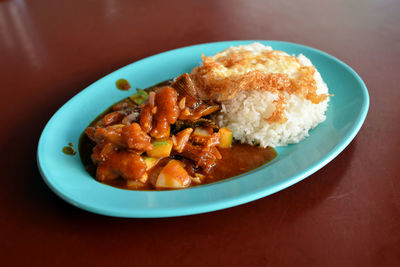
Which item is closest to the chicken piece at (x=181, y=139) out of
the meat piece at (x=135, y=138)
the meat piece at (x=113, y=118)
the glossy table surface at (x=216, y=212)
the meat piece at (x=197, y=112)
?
the meat piece at (x=197, y=112)

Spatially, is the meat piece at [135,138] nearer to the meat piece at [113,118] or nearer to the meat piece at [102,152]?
the meat piece at [102,152]

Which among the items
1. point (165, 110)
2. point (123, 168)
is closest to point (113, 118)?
point (165, 110)

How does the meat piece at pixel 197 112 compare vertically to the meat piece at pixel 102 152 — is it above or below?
above

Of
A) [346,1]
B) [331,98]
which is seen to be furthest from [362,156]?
[346,1]

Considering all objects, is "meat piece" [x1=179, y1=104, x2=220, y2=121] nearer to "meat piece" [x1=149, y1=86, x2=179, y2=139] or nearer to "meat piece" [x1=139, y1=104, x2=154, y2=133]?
"meat piece" [x1=149, y1=86, x2=179, y2=139]

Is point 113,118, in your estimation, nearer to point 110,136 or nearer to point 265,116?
point 110,136

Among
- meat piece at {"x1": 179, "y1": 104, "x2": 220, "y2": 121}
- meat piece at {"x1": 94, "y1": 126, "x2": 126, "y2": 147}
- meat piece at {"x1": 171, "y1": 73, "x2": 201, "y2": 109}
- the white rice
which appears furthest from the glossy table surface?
meat piece at {"x1": 171, "y1": 73, "x2": 201, "y2": 109}
